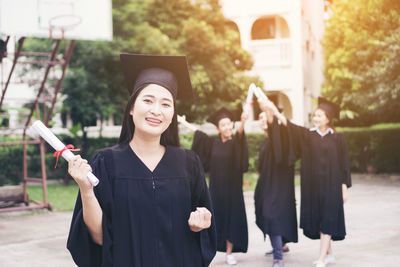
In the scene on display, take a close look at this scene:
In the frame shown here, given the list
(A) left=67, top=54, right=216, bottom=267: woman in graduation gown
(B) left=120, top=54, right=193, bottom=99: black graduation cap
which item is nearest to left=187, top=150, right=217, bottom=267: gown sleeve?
(A) left=67, top=54, right=216, bottom=267: woman in graduation gown

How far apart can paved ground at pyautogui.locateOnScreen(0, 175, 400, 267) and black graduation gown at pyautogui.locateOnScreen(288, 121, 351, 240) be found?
1.78 feet

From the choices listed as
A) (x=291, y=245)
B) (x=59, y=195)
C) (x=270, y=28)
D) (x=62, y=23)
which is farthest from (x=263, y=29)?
(x=291, y=245)

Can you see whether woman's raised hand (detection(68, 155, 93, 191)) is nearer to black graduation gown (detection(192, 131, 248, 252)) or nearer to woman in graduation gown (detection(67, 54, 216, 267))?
woman in graduation gown (detection(67, 54, 216, 267))

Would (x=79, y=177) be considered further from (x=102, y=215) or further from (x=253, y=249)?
(x=253, y=249)

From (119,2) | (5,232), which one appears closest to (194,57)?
(119,2)

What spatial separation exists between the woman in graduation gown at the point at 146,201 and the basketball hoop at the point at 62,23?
835cm

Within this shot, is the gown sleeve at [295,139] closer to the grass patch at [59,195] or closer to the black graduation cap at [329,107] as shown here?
the black graduation cap at [329,107]

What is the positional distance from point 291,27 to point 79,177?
74.7ft

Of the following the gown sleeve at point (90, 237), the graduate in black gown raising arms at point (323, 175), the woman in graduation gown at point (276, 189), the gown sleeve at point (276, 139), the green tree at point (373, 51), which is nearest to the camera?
the gown sleeve at point (90, 237)

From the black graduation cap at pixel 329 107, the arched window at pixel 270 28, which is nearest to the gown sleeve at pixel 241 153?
the black graduation cap at pixel 329 107

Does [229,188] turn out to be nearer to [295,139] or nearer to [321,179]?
[295,139]

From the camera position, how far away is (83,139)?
59.9ft

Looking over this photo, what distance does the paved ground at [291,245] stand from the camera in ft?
22.5

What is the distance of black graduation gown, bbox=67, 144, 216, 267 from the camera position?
8.41ft
